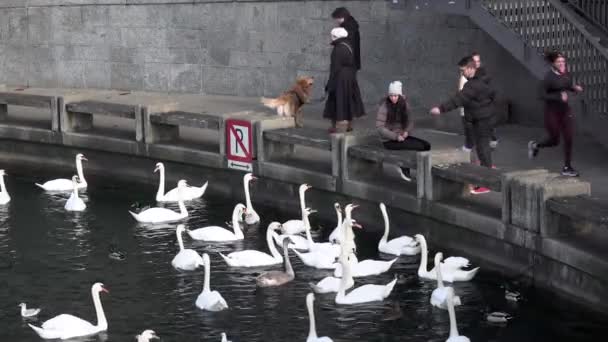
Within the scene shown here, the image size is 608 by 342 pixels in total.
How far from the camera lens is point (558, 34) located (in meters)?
20.9

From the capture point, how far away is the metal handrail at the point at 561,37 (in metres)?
20.2

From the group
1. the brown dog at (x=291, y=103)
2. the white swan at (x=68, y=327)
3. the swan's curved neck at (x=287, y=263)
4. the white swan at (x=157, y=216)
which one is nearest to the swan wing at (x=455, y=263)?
the swan's curved neck at (x=287, y=263)

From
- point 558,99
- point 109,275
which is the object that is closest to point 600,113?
point 558,99

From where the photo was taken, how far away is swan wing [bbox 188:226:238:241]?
19.2 m

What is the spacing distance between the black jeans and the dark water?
1.70 metres

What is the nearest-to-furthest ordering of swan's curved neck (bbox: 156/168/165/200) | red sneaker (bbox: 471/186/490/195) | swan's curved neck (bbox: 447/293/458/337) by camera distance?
swan's curved neck (bbox: 447/293/458/337) → red sneaker (bbox: 471/186/490/195) → swan's curved neck (bbox: 156/168/165/200)

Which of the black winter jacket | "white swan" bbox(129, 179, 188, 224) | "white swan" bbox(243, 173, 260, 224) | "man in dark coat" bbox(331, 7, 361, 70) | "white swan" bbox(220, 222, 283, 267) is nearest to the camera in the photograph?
"white swan" bbox(220, 222, 283, 267)

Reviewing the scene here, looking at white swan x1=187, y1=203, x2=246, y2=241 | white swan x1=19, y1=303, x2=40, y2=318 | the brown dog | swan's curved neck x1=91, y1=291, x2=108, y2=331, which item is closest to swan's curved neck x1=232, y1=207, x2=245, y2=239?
white swan x1=187, y1=203, x2=246, y2=241

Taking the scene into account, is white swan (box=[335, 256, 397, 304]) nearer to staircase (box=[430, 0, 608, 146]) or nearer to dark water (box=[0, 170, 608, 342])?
dark water (box=[0, 170, 608, 342])

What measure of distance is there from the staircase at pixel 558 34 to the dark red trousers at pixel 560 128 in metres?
0.76

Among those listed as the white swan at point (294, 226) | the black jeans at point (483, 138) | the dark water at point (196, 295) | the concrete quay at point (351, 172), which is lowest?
the dark water at point (196, 295)

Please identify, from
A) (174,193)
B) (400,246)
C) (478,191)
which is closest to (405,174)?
(478,191)

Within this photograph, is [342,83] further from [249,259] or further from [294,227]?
[249,259]

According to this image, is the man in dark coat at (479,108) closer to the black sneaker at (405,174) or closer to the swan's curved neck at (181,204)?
the black sneaker at (405,174)
